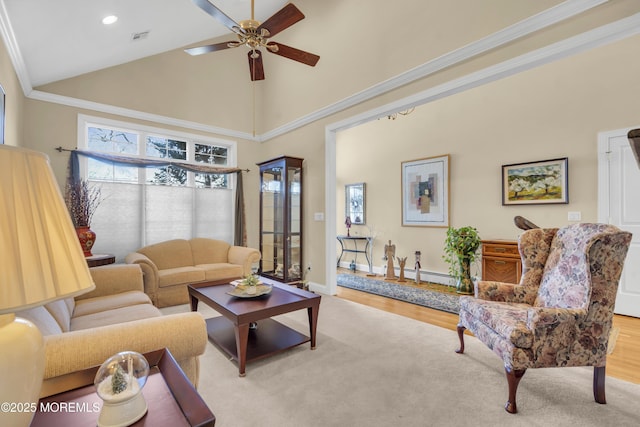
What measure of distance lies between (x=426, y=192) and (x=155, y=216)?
4.56 m

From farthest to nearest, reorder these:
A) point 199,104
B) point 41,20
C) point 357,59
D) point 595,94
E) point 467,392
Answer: point 199,104
point 357,59
point 595,94
point 41,20
point 467,392

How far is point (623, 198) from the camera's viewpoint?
3443 mm

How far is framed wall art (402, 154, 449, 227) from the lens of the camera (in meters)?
5.07

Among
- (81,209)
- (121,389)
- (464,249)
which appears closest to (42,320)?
(121,389)

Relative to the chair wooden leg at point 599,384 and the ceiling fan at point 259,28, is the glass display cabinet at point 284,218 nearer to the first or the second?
the ceiling fan at point 259,28

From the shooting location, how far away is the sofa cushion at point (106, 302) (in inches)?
92.9

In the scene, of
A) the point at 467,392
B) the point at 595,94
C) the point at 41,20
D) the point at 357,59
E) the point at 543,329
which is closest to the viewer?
the point at 543,329

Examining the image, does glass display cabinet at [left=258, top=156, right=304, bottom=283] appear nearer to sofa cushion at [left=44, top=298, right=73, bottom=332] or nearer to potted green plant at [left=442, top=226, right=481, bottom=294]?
potted green plant at [left=442, top=226, right=481, bottom=294]

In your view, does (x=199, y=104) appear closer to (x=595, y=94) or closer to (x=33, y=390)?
(x=33, y=390)

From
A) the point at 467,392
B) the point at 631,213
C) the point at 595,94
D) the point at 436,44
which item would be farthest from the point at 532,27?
the point at 467,392

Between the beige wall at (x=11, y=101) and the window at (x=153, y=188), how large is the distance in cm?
71

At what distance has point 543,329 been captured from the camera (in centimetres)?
178

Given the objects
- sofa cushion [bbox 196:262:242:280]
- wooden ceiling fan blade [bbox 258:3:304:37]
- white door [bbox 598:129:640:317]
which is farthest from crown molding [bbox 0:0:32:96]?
white door [bbox 598:129:640:317]

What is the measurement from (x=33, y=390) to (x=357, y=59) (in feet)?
14.7
